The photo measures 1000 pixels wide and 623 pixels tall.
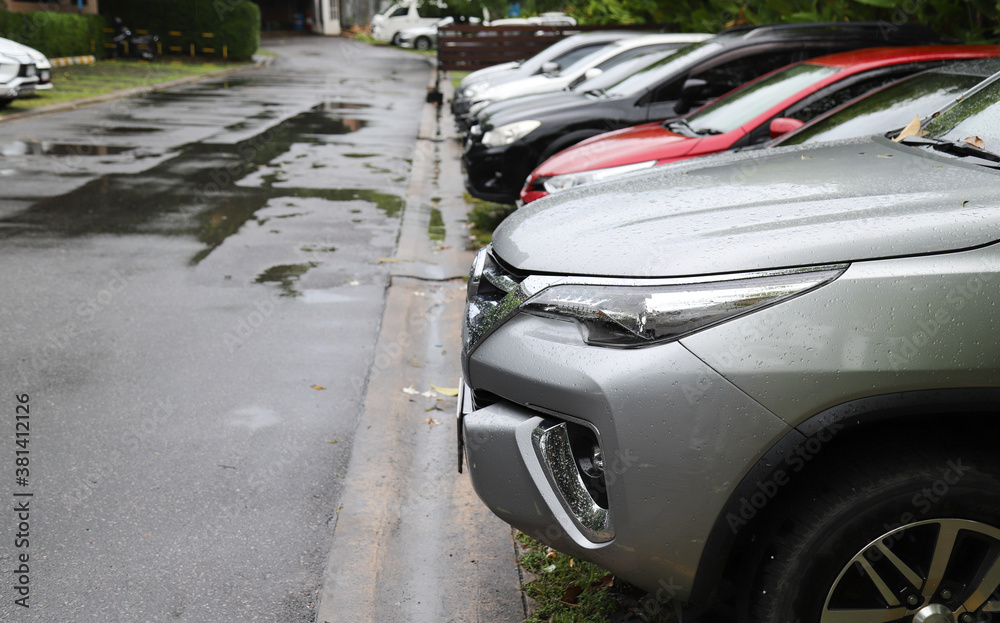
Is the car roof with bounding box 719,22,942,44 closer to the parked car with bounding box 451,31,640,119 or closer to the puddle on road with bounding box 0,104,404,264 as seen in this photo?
the puddle on road with bounding box 0,104,404,264

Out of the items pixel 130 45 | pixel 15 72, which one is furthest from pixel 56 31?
pixel 15 72

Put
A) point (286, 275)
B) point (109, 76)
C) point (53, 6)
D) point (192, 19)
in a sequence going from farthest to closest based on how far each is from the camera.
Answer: point (192, 19)
point (53, 6)
point (109, 76)
point (286, 275)

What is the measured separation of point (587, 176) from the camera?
20.8 ft

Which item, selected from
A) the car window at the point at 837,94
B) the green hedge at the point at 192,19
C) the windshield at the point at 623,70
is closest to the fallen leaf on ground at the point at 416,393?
the car window at the point at 837,94

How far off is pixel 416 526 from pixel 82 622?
1.18 meters

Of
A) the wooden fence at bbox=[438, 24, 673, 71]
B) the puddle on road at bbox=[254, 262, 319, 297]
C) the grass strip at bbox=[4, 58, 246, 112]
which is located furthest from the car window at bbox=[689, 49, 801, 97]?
the wooden fence at bbox=[438, 24, 673, 71]

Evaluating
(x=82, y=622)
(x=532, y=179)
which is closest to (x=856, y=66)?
(x=532, y=179)

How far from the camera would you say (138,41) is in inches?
1173

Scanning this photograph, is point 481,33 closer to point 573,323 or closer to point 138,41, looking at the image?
point 138,41

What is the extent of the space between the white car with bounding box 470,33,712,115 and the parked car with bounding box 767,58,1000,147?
21.0 feet

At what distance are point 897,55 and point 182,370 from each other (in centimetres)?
525

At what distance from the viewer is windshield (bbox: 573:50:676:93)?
30.7 ft

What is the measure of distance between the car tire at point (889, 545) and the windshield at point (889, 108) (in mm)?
3054

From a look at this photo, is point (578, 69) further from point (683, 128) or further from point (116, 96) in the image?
point (116, 96)
